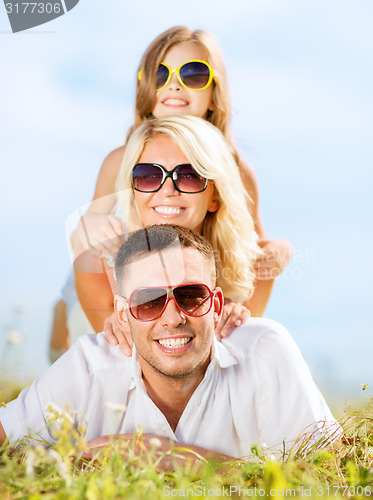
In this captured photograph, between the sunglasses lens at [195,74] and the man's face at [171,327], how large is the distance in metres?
1.34

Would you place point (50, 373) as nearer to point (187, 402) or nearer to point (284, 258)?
point (187, 402)

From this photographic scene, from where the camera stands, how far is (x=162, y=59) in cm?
376

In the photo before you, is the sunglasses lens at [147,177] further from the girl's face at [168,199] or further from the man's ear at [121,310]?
the man's ear at [121,310]

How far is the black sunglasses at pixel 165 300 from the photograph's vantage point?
8.61 ft

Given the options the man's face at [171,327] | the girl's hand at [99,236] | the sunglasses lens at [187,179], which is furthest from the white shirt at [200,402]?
the sunglasses lens at [187,179]

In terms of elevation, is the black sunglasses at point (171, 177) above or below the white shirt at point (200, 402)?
above

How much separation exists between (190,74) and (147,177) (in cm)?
79

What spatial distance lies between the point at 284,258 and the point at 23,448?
1989 mm

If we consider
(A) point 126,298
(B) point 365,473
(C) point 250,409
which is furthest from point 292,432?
(A) point 126,298

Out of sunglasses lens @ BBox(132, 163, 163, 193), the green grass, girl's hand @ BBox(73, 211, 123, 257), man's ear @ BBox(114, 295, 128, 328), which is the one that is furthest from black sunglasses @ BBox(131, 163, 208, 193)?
the green grass

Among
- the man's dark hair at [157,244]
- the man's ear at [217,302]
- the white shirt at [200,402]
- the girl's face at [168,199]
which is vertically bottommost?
the white shirt at [200,402]

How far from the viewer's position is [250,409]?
284 cm

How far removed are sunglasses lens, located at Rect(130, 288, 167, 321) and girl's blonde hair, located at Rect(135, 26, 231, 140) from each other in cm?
154

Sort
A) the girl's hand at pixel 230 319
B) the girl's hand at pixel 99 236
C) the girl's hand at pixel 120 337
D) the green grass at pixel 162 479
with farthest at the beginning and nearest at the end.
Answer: the girl's hand at pixel 99 236 → the girl's hand at pixel 230 319 → the girl's hand at pixel 120 337 → the green grass at pixel 162 479
